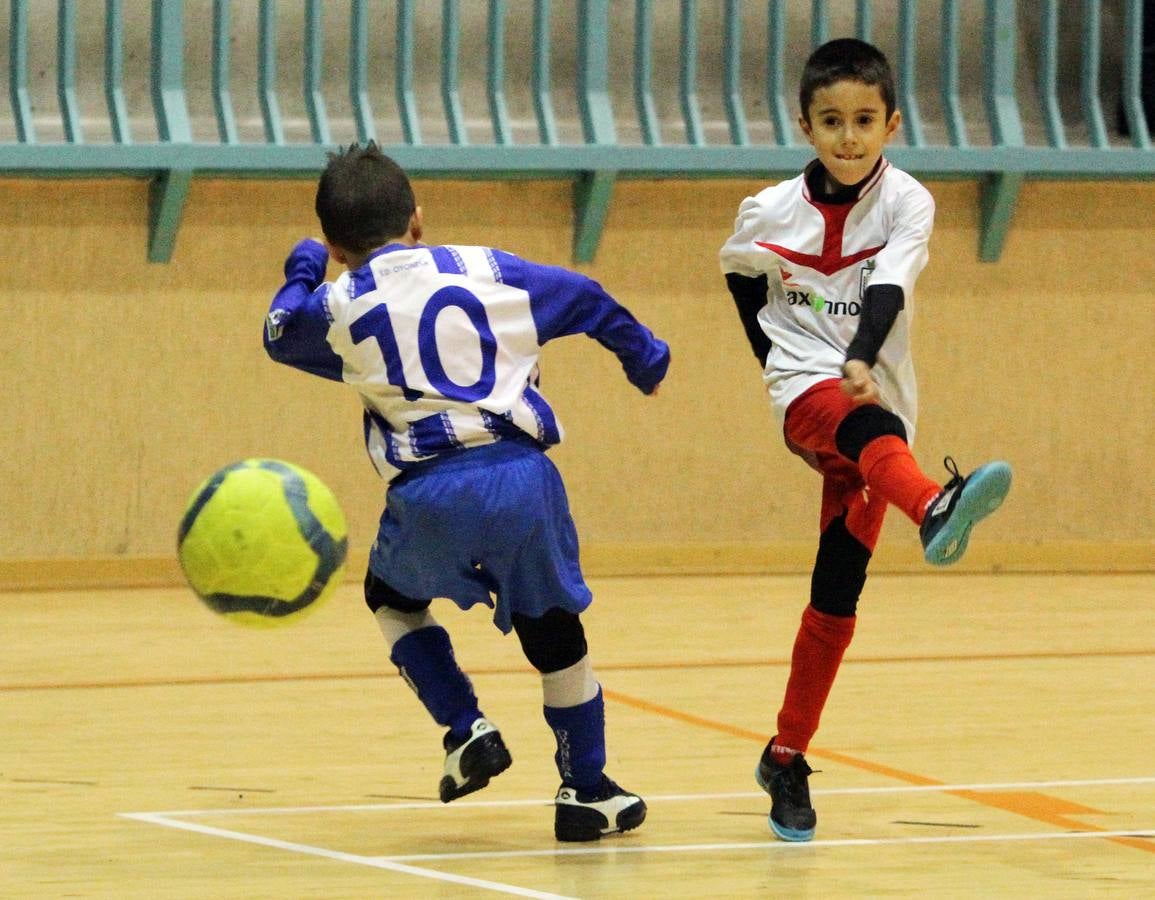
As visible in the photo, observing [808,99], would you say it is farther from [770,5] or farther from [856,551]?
[770,5]

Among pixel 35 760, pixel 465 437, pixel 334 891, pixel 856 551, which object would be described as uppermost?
pixel 465 437

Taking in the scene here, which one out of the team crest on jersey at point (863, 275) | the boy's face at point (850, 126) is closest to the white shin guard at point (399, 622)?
the team crest on jersey at point (863, 275)

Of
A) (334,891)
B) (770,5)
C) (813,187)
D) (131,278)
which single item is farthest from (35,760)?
(770,5)

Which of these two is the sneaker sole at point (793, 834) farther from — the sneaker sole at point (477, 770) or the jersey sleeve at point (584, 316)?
the jersey sleeve at point (584, 316)

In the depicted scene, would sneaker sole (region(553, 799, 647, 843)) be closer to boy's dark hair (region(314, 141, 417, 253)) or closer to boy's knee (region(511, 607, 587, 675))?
boy's knee (region(511, 607, 587, 675))

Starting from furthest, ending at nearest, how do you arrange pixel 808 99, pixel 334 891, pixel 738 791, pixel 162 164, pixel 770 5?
pixel 770 5 < pixel 162 164 < pixel 738 791 < pixel 808 99 < pixel 334 891

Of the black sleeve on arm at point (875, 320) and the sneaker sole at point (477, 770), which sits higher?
the black sleeve on arm at point (875, 320)

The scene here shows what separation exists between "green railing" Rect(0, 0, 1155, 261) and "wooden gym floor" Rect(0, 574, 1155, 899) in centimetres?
163

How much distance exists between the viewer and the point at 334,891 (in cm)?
329

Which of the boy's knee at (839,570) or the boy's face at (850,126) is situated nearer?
the boy's face at (850,126)

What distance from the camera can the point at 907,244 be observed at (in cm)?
371

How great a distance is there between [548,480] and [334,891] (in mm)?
801

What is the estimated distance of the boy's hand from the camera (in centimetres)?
350

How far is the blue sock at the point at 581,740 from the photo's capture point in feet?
12.1
